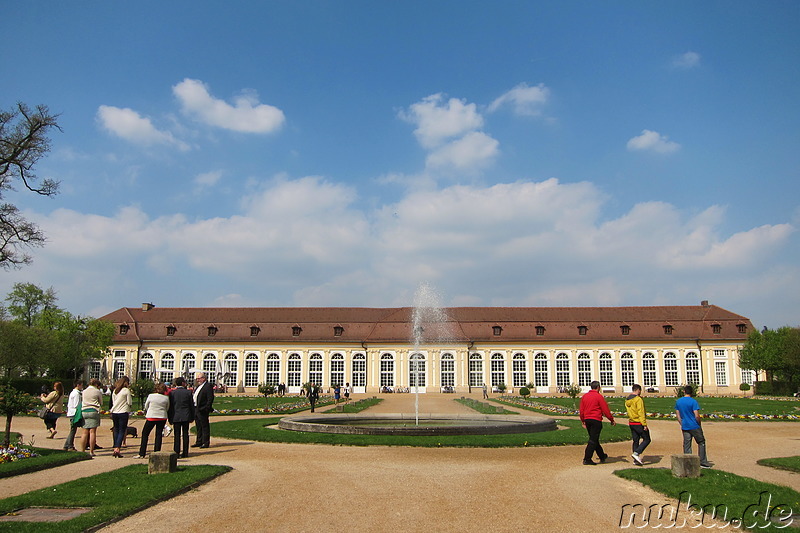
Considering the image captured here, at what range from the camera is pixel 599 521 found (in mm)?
7898

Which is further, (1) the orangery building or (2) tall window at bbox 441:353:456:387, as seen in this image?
(2) tall window at bbox 441:353:456:387

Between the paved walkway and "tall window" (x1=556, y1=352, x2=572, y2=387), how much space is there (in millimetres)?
47600

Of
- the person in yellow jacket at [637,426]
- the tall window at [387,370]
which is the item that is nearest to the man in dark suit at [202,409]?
the person in yellow jacket at [637,426]

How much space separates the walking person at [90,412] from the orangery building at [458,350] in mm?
48547

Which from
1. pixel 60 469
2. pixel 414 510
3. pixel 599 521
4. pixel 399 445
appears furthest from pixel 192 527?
pixel 399 445

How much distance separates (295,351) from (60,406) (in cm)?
4698

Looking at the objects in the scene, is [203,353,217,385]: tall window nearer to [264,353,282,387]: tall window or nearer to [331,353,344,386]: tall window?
[264,353,282,387]: tall window

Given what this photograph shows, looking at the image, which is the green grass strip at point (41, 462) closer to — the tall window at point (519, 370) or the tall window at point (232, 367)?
the tall window at point (232, 367)

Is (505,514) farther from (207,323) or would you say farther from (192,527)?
(207,323)

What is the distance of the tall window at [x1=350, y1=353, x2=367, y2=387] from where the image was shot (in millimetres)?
63469

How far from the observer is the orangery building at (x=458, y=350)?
2437 inches

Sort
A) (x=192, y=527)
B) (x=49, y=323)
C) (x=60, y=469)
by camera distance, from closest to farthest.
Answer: (x=192, y=527) < (x=60, y=469) < (x=49, y=323)

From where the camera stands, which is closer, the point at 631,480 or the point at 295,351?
the point at 631,480

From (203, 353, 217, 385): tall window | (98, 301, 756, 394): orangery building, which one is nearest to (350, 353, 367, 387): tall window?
(98, 301, 756, 394): orangery building
